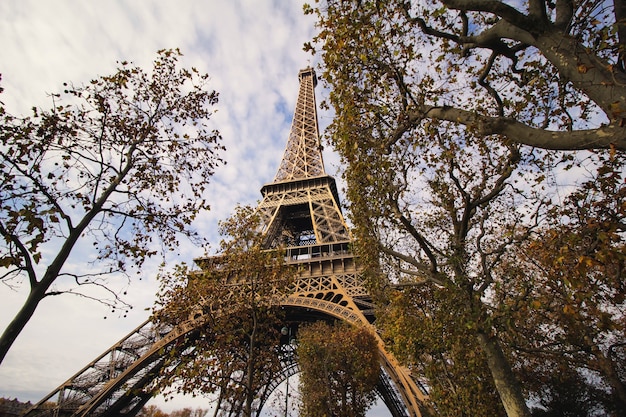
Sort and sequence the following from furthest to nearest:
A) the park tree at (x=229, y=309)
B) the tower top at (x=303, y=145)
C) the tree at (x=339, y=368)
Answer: the tower top at (x=303, y=145) < the tree at (x=339, y=368) < the park tree at (x=229, y=309)

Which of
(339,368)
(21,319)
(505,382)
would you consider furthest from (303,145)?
(21,319)

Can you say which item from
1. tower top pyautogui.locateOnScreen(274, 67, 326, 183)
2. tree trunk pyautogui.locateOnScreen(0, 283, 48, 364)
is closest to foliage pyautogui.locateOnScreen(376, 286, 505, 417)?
tree trunk pyautogui.locateOnScreen(0, 283, 48, 364)

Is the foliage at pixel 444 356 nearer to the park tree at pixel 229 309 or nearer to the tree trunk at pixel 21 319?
the park tree at pixel 229 309

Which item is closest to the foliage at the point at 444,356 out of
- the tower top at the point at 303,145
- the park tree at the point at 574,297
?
the park tree at the point at 574,297

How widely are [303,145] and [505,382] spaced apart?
3601cm

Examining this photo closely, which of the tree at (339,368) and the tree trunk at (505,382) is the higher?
the tree at (339,368)

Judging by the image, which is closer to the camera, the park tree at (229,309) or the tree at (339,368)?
the park tree at (229,309)

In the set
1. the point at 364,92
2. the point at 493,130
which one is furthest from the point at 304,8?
the point at 493,130

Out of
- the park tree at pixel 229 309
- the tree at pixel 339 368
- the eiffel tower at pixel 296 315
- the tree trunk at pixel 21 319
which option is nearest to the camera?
the tree trunk at pixel 21 319

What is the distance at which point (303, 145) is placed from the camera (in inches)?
1593

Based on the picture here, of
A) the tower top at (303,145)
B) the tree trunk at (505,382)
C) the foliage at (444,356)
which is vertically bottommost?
the tree trunk at (505,382)

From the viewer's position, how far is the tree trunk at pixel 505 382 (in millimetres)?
6105

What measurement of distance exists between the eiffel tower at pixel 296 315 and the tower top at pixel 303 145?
1.21 meters

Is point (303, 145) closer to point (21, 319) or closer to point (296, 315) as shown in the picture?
point (296, 315)
